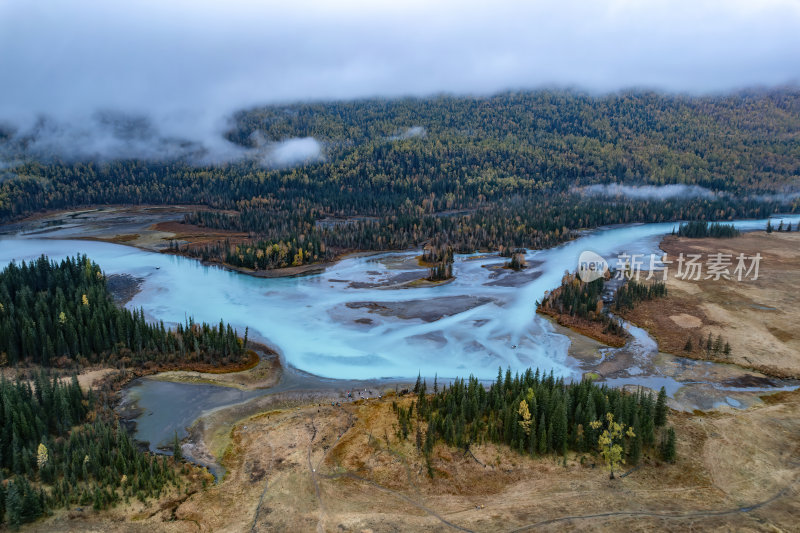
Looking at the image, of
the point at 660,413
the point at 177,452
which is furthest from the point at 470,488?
the point at 177,452

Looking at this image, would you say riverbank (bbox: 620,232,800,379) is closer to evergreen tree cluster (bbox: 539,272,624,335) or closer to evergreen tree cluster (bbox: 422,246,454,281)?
evergreen tree cluster (bbox: 539,272,624,335)

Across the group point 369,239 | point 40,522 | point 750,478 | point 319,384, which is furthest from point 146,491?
point 369,239

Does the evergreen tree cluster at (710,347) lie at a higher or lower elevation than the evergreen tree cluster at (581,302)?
lower

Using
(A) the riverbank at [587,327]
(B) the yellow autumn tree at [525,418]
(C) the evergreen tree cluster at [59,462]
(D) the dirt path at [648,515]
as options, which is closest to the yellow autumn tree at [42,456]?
(C) the evergreen tree cluster at [59,462]

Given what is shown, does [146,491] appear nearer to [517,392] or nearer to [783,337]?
[517,392]

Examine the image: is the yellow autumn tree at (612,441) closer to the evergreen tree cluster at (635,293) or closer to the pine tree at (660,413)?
the pine tree at (660,413)

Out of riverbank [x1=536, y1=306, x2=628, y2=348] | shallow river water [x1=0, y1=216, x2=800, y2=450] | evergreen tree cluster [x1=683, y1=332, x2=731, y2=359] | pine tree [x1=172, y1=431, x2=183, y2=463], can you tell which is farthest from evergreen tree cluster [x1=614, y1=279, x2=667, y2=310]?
pine tree [x1=172, y1=431, x2=183, y2=463]
